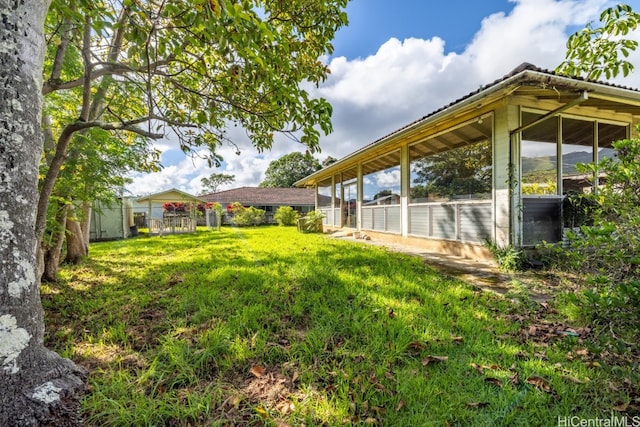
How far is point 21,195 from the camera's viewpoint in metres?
1.48

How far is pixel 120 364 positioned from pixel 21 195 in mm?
1406

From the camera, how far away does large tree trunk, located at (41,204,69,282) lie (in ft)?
15.1

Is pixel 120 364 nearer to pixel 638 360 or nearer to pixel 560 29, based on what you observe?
pixel 638 360

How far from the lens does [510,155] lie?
5.16 m

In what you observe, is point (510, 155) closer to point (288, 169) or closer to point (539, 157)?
point (539, 157)

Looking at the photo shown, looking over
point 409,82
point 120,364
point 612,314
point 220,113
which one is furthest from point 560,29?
point 120,364

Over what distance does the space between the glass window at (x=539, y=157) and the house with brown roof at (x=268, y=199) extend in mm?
20421

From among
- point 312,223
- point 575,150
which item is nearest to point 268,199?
point 312,223

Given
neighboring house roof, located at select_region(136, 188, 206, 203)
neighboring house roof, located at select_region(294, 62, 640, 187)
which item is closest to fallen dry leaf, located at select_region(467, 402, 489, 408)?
neighboring house roof, located at select_region(294, 62, 640, 187)

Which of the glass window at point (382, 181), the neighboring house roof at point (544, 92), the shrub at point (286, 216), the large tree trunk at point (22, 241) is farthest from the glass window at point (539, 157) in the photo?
the shrub at point (286, 216)

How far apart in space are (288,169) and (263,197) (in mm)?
17643

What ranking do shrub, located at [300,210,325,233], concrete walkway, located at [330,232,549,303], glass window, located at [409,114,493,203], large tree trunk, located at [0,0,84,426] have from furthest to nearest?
shrub, located at [300,210,325,233], glass window, located at [409,114,493,203], concrete walkway, located at [330,232,549,303], large tree trunk, located at [0,0,84,426]

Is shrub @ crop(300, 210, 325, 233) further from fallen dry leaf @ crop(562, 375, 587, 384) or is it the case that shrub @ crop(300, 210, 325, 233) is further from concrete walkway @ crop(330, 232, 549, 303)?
fallen dry leaf @ crop(562, 375, 587, 384)

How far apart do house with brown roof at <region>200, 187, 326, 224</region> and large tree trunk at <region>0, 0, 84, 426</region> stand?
2406 cm
